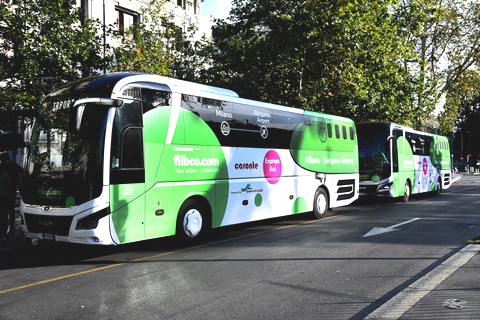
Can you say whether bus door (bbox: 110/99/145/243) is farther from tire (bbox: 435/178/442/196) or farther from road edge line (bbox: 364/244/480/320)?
tire (bbox: 435/178/442/196)

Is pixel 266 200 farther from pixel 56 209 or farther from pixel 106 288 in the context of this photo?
pixel 106 288

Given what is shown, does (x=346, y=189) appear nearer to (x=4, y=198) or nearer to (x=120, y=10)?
(x=4, y=198)

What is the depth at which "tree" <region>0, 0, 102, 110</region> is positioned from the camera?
15.9 metres

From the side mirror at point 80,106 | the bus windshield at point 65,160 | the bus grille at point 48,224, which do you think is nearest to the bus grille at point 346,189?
the side mirror at point 80,106

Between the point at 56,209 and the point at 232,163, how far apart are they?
13.5 feet

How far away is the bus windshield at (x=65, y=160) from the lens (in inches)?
297

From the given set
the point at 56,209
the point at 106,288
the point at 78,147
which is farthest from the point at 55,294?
the point at 78,147

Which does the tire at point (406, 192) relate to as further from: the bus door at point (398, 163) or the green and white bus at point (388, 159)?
the bus door at point (398, 163)

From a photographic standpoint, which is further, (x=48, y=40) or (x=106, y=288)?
(x=48, y=40)

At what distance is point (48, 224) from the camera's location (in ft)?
25.4

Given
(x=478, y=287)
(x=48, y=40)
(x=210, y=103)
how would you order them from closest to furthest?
(x=478, y=287) < (x=210, y=103) < (x=48, y=40)

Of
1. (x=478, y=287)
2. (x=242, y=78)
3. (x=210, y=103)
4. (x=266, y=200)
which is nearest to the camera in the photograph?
(x=478, y=287)

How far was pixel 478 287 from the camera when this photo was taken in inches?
227

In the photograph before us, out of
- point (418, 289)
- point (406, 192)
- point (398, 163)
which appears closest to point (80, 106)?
point (418, 289)
